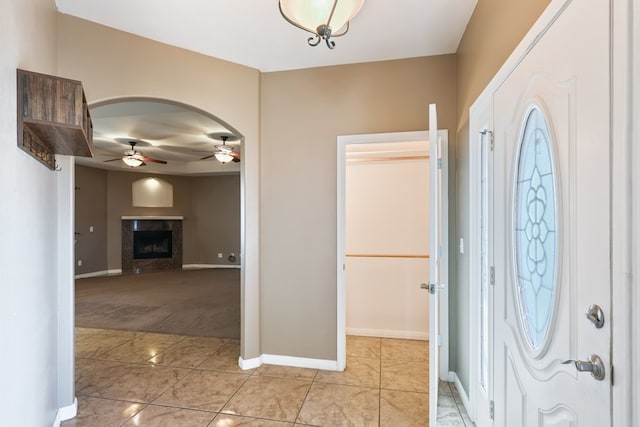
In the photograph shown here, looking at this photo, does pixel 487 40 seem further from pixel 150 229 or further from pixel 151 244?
pixel 151 244

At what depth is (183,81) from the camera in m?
2.62

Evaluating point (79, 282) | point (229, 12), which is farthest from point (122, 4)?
point (79, 282)

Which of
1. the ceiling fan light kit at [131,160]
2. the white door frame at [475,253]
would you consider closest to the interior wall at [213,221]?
the ceiling fan light kit at [131,160]

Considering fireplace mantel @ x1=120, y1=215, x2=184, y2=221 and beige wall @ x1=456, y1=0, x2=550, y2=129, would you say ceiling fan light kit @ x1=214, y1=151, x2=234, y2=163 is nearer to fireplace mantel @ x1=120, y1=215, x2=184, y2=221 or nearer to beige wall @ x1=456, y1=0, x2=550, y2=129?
fireplace mantel @ x1=120, y1=215, x2=184, y2=221

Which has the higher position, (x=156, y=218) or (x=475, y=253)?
(x=156, y=218)

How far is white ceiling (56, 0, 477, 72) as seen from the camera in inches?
81.5

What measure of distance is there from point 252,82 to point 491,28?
2054mm

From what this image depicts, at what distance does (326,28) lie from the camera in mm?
1612

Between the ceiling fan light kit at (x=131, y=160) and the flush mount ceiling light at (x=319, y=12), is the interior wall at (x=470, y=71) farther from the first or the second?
the ceiling fan light kit at (x=131, y=160)

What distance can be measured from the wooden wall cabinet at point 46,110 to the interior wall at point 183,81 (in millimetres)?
847

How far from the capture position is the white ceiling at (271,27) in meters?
2.07

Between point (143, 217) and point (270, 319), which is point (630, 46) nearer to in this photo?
point (270, 319)

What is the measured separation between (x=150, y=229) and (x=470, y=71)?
871 centimetres

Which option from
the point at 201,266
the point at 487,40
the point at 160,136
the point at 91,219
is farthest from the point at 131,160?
the point at 487,40
